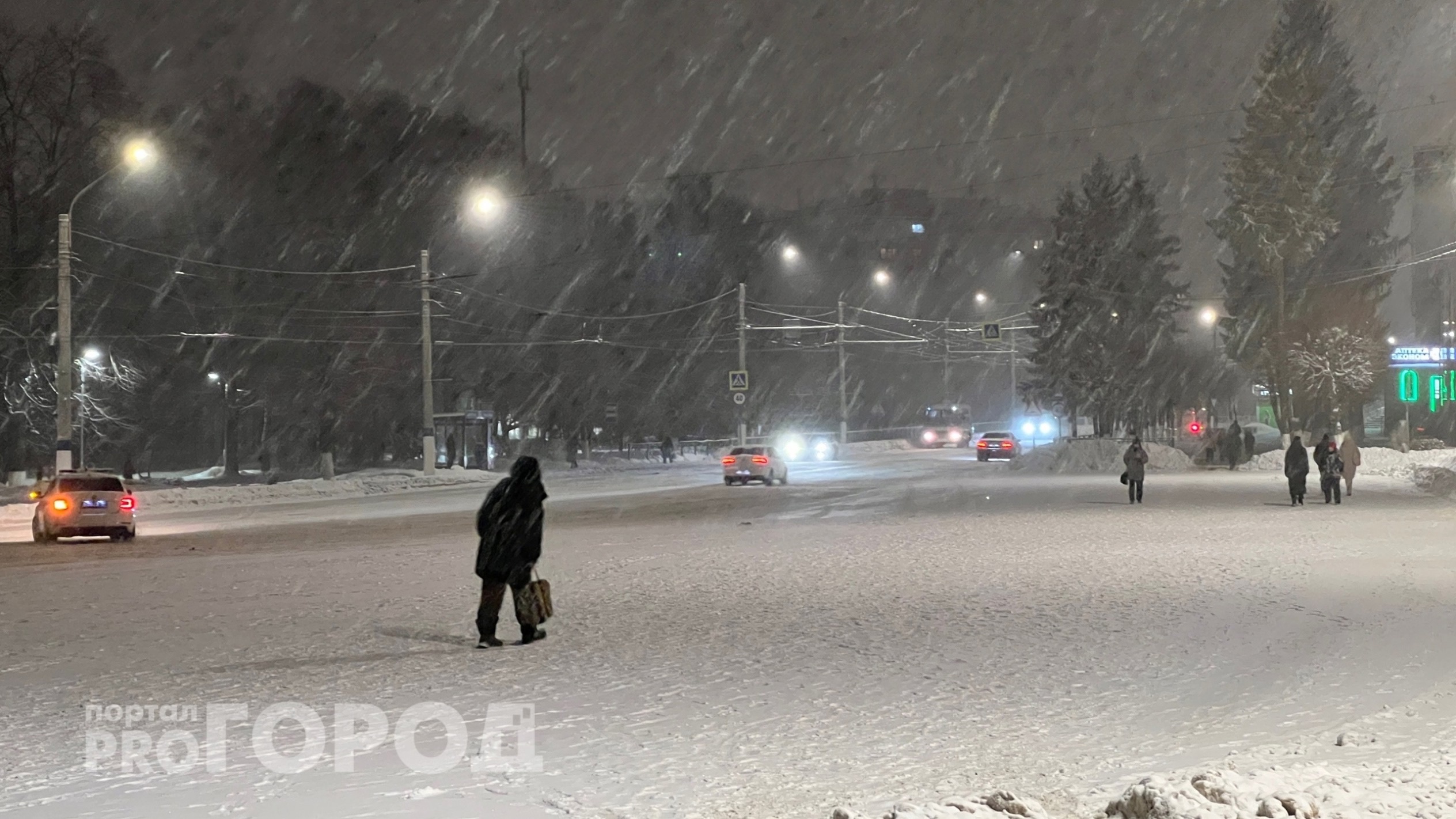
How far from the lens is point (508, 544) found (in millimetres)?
12273

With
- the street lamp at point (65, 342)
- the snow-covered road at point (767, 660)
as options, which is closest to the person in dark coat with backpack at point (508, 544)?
the snow-covered road at point (767, 660)

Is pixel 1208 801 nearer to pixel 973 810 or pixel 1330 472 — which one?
pixel 973 810

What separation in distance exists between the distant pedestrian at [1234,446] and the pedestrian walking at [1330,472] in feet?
76.5

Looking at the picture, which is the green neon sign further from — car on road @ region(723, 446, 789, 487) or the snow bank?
the snow bank

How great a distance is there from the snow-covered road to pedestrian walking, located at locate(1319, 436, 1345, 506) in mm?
7355

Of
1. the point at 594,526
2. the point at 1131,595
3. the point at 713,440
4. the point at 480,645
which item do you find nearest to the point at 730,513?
the point at 594,526

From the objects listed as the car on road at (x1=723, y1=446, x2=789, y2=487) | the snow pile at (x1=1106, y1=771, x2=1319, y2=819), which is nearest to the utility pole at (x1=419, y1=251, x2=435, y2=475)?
the car on road at (x1=723, y1=446, x2=789, y2=487)

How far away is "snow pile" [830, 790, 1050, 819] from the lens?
20.7 feet

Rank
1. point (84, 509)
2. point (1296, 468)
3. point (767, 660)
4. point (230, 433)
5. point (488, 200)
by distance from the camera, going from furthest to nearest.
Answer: point (230, 433)
point (488, 200)
point (1296, 468)
point (84, 509)
point (767, 660)

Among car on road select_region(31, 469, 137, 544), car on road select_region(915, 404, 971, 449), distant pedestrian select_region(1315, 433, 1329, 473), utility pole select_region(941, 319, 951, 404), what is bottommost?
car on road select_region(31, 469, 137, 544)

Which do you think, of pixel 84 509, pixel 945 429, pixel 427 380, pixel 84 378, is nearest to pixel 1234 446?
pixel 427 380

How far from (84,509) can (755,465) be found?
924 inches

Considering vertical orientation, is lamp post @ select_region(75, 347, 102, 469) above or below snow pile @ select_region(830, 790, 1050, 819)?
above

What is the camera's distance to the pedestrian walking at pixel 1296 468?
31.3 m
